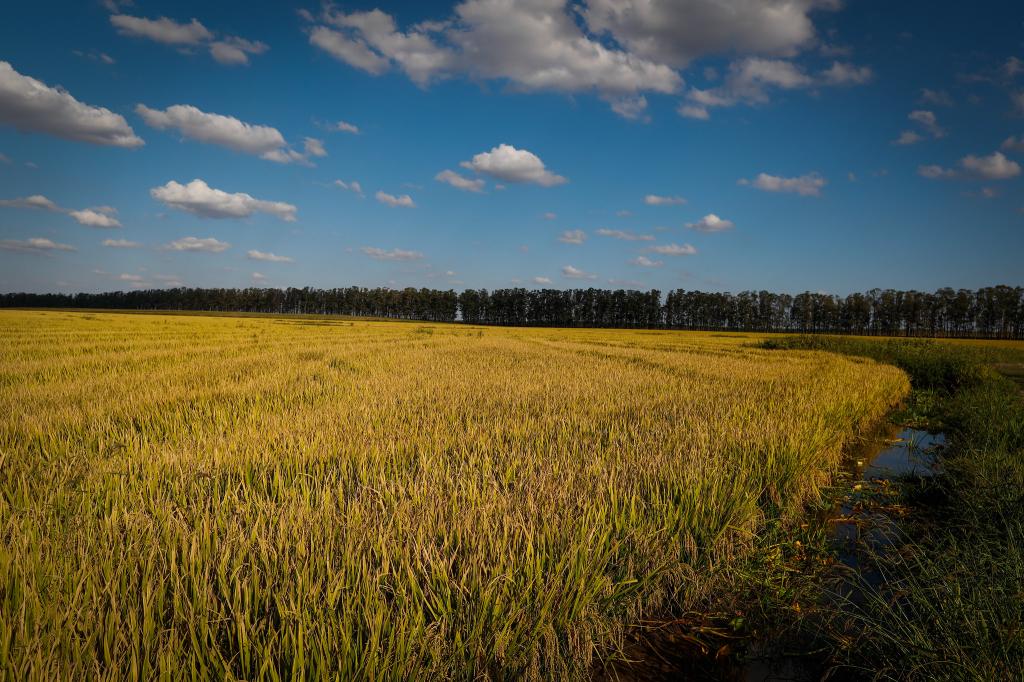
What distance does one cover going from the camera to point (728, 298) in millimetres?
126812

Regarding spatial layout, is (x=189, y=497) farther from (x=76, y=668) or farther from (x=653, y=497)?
(x=653, y=497)

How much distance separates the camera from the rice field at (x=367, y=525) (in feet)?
5.64

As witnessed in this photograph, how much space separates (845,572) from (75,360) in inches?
627

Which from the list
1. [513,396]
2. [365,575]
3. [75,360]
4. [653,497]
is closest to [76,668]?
[365,575]

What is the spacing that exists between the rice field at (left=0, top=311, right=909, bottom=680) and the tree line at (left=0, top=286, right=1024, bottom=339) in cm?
12126

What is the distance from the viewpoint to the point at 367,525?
8.47ft

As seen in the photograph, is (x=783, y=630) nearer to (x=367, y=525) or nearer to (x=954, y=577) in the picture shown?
(x=954, y=577)

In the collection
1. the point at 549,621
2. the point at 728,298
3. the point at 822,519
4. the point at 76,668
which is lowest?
the point at 822,519

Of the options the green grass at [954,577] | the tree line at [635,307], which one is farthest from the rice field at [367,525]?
the tree line at [635,307]

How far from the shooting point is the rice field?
→ 1720 mm

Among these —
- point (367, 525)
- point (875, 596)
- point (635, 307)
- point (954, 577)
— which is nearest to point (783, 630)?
point (875, 596)

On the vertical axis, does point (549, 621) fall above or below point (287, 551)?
below

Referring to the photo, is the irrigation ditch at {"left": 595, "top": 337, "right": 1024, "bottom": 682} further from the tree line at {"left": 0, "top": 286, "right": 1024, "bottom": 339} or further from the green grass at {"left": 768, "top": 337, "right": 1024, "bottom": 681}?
the tree line at {"left": 0, "top": 286, "right": 1024, "bottom": 339}

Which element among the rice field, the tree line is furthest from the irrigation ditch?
the tree line
